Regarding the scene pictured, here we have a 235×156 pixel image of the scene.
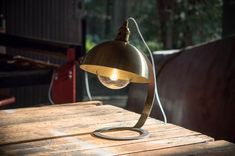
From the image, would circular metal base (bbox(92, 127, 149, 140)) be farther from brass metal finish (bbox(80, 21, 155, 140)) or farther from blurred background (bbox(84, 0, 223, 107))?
blurred background (bbox(84, 0, 223, 107))

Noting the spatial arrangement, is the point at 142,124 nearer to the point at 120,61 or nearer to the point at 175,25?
the point at 120,61

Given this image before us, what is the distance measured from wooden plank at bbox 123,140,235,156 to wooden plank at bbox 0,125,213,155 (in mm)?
63

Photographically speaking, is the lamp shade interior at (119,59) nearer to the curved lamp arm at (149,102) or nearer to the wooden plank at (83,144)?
the curved lamp arm at (149,102)

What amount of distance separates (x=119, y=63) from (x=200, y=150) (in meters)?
0.41

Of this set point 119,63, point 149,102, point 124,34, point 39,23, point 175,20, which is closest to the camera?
point 119,63

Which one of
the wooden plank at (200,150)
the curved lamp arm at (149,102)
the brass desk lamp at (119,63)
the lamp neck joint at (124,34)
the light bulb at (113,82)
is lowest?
the wooden plank at (200,150)

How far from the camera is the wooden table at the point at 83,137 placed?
1.44 meters

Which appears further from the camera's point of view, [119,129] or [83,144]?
[119,129]

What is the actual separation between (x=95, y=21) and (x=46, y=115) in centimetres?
867

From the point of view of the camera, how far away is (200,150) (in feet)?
4.80

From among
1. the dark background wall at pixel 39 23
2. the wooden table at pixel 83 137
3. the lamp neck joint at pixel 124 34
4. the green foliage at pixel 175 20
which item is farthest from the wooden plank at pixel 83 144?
the green foliage at pixel 175 20

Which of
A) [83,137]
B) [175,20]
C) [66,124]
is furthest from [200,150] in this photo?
[175,20]

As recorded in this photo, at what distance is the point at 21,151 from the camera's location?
4.67 feet

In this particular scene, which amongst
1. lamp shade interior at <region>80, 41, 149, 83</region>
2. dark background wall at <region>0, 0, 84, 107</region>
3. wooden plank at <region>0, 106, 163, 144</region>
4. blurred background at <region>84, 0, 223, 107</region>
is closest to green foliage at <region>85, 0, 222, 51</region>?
blurred background at <region>84, 0, 223, 107</region>
